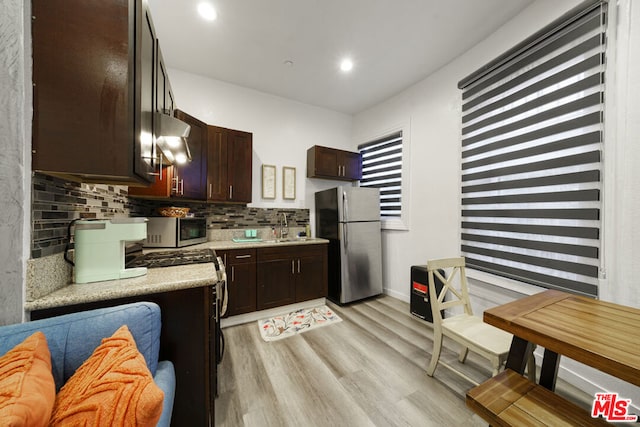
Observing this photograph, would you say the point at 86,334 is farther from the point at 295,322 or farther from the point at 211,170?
the point at 211,170

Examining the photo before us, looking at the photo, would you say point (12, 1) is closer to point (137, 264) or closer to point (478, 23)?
point (137, 264)

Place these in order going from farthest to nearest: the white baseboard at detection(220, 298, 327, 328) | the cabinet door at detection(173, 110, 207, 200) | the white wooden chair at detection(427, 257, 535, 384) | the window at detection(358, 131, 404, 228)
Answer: the window at detection(358, 131, 404, 228) → the white baseboard at detection(220, 298, 327, 328) → the cabinet door at detection(173, 110, 207, 200) → the white wooden chair at detection(427, 257, 535, 384)

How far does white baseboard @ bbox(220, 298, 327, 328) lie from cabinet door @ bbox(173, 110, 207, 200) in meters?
1.46

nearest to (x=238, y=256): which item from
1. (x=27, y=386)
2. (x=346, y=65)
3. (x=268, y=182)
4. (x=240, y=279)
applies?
(x=240, y=279)

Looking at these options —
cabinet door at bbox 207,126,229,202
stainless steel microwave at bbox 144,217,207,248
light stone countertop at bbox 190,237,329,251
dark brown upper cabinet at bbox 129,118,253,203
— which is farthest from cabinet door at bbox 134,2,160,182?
cabinet door at bbox 207,126,229,202

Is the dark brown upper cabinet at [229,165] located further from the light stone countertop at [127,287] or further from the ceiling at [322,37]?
the light stone countertop at [127,287]

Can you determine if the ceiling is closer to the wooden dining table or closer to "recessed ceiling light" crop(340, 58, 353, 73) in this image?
"recessed ceiling light" crop(340, 58, 353, 73)

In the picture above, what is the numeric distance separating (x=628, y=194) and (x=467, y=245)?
111 centimetres

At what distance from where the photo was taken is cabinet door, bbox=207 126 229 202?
263 cm

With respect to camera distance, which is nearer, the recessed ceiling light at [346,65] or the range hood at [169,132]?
the range hood at [169,132]

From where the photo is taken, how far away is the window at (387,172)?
3227 mm

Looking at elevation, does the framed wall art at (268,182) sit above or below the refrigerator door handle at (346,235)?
above

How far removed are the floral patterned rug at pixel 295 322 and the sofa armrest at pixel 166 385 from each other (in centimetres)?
130

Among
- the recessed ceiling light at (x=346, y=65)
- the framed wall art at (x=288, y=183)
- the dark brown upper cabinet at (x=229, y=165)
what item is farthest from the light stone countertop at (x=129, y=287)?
the recessed ceiling light at (x=346, y=65)
